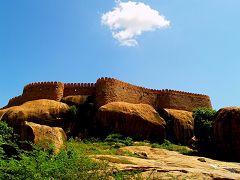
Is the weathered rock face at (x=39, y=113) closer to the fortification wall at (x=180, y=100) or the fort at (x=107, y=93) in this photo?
the fort at (x=107, y=93)

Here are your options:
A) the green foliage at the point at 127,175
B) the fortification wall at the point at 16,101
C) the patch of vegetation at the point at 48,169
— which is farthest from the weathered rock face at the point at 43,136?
the fortification wall at the point at 16,101

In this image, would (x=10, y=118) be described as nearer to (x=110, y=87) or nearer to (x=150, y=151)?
(x=110, y=87)

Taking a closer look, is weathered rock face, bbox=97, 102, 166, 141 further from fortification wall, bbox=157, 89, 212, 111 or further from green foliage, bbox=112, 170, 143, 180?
green foliage, bbox=112, 170, 143, 180

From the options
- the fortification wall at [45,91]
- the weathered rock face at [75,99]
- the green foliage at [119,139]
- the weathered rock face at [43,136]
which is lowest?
the weathered rock face at [43,136]

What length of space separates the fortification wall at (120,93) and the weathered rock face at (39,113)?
4061 millimetres

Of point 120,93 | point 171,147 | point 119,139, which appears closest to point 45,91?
point 120,93

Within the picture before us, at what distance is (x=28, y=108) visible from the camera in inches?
1549

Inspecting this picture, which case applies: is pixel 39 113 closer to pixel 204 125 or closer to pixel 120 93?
pixel 120 93

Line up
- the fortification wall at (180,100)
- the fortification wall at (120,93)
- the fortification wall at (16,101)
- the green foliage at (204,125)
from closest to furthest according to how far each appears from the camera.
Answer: the green foliage at (204,125), the fortification wall at (120,93), the fortification wall at (16,101), the fortification wall at (180,100)

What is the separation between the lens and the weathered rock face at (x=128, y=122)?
127 feet

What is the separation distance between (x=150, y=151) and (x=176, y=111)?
13690mm

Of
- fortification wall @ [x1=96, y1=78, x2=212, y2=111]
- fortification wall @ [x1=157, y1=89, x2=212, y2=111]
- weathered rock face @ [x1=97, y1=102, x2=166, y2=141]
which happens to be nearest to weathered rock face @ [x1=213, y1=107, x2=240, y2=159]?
weathered rock face @ [x1=97, y1=102, x2=166, y2=141]

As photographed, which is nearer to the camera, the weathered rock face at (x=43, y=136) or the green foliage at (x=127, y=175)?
the green foliage at (x=127, y=175)

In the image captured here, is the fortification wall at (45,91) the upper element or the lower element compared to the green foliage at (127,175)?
upper
